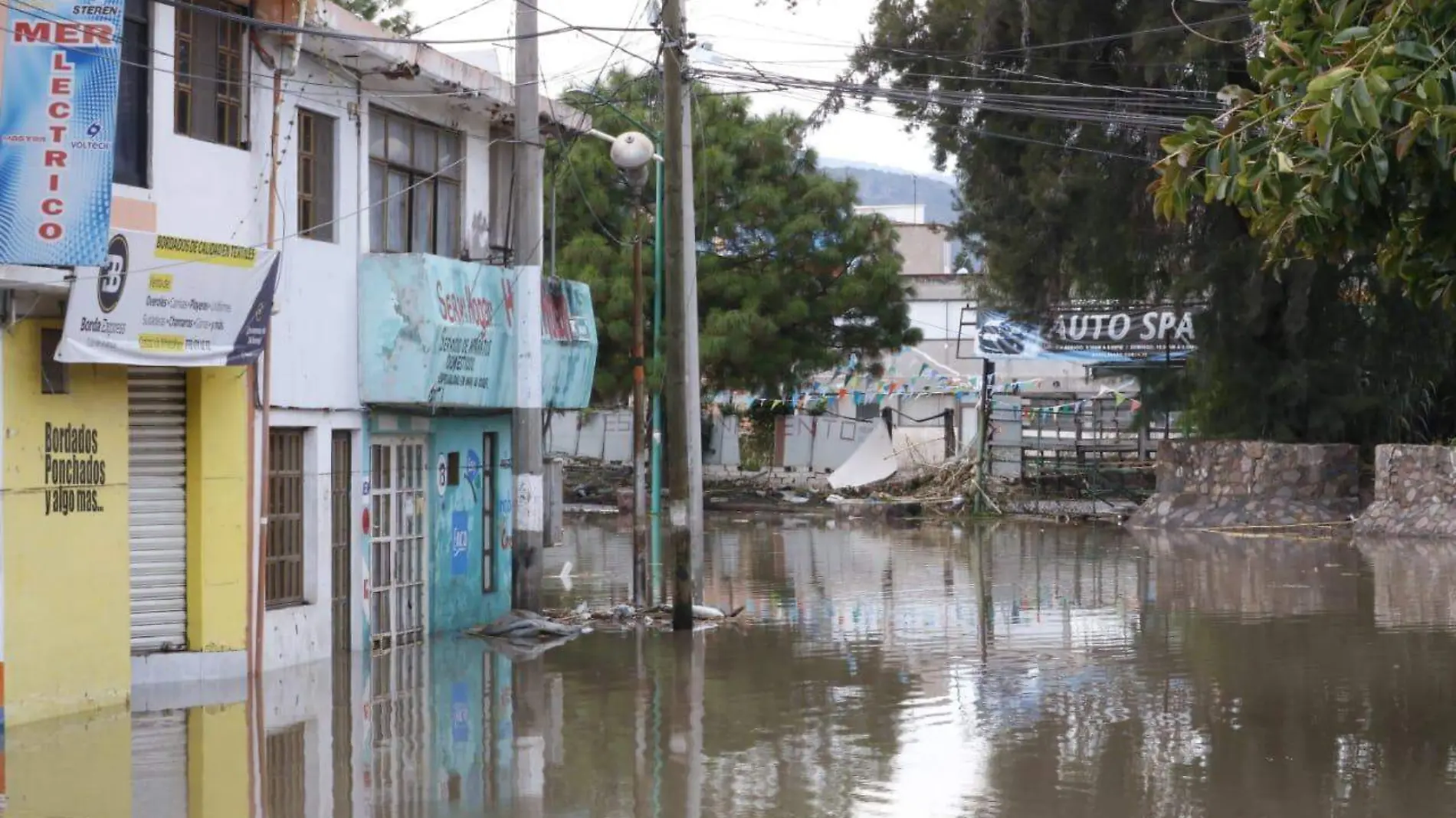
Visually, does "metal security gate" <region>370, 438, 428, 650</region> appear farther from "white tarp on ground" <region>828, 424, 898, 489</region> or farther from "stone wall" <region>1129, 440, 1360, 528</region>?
"white tarp on ground" <region>828, 424, 898, 489</region>

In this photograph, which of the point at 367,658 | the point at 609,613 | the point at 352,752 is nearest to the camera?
the point at 352,752

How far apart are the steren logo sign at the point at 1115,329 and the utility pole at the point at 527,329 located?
19.9 metres

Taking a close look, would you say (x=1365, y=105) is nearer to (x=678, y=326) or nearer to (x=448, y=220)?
(x=678, y=326)

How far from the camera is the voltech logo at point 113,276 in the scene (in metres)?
12.7

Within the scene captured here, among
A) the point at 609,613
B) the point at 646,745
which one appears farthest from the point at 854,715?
the point at 609,613

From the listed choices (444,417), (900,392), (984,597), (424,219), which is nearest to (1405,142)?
(424,219)

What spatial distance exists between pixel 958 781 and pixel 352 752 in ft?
13.7

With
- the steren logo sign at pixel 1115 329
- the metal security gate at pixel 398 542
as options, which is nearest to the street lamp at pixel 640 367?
the metal security gate at pixel 398 542

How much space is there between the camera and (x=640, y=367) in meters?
24.0

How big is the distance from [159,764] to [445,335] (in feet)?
22.4

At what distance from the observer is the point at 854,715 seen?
43.3 ft

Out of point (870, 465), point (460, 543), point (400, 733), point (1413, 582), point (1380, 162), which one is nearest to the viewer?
point (1380, 162)

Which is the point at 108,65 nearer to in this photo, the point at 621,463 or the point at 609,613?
the point at 609,613

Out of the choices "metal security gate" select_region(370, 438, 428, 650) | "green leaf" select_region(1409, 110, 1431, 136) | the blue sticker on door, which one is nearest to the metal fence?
→ the blue sticker on door
